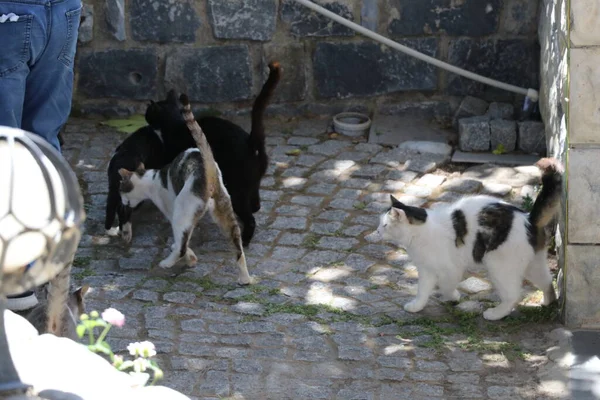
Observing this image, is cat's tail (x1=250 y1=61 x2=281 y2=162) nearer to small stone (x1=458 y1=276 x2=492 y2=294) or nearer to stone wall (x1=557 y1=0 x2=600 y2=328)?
small stone (x1=458 y1=276 x2=492 y2=294)

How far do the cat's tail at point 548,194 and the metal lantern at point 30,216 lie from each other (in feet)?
9.67

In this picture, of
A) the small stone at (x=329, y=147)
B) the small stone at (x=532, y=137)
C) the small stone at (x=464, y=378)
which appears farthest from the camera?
the small stone at (x=329, y=147)

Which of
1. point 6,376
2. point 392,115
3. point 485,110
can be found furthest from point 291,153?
point 6,376

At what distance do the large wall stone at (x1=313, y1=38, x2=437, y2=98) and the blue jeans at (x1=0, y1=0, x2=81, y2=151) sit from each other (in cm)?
322

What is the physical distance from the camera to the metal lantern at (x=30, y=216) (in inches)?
73.6

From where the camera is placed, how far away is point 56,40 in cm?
391

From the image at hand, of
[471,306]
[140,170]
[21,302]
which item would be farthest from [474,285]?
[21,302]

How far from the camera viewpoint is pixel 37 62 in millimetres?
3992

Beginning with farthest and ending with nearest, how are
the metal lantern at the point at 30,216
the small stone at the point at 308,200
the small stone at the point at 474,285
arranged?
the small stone at the point at 308,200
the small stone at the point at 474,285
the metal lantern at the point at 30,216

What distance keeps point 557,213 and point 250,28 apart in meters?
3.04


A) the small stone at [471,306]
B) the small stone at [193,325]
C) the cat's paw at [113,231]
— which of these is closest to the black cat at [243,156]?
the cat's paw at [113,231]

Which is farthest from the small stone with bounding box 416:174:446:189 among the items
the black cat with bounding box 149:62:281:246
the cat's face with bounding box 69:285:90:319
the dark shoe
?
the cat's face with bounding box 69:285:90:319

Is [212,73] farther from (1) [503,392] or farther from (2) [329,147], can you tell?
(1) [503,392]

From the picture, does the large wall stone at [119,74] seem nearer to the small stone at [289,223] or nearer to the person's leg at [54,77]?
the small stone at [289,223]
